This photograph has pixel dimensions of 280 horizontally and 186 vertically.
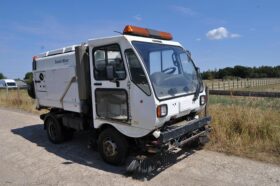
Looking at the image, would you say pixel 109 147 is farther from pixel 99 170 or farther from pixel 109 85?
pixel 109 85

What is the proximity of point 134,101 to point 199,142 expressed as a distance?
2.13m

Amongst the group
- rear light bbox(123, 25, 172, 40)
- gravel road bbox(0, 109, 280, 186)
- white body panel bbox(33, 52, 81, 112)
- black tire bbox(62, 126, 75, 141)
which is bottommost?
gravel road bbox(0, 109, 280, 186)

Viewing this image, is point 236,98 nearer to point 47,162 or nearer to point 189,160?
point 189,160

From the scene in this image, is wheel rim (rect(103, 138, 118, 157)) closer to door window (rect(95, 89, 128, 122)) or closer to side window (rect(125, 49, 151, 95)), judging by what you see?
door window (rect(95, 89, 128, 122))

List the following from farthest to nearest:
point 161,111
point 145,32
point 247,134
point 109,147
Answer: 1. point 247,134
2. point 109,147
3. point 145,32
4. point 161,111

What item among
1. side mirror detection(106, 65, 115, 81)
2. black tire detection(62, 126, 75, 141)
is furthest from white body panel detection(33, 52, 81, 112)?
side mirror detection(106, 65, 115, 81)

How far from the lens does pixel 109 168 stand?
17.3 ft

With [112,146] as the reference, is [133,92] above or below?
above

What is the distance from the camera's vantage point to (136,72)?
15.4ft

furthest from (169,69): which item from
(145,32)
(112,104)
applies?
(112,104)

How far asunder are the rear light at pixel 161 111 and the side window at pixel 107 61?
0.89 m

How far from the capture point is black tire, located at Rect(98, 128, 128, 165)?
5145 mm

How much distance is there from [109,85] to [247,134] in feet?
11.2

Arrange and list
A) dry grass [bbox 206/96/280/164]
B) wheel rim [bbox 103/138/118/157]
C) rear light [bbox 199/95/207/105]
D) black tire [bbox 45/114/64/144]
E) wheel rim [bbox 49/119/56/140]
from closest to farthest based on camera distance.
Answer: wheel rim [bbox 103/138/118/157] → dry grass [bbox 206/96/280/164] → rear light [bbox 199/95/207/105] → black tire [bbox 45/114/64/144] → wheel rim [bbox 49/119/56/140]
